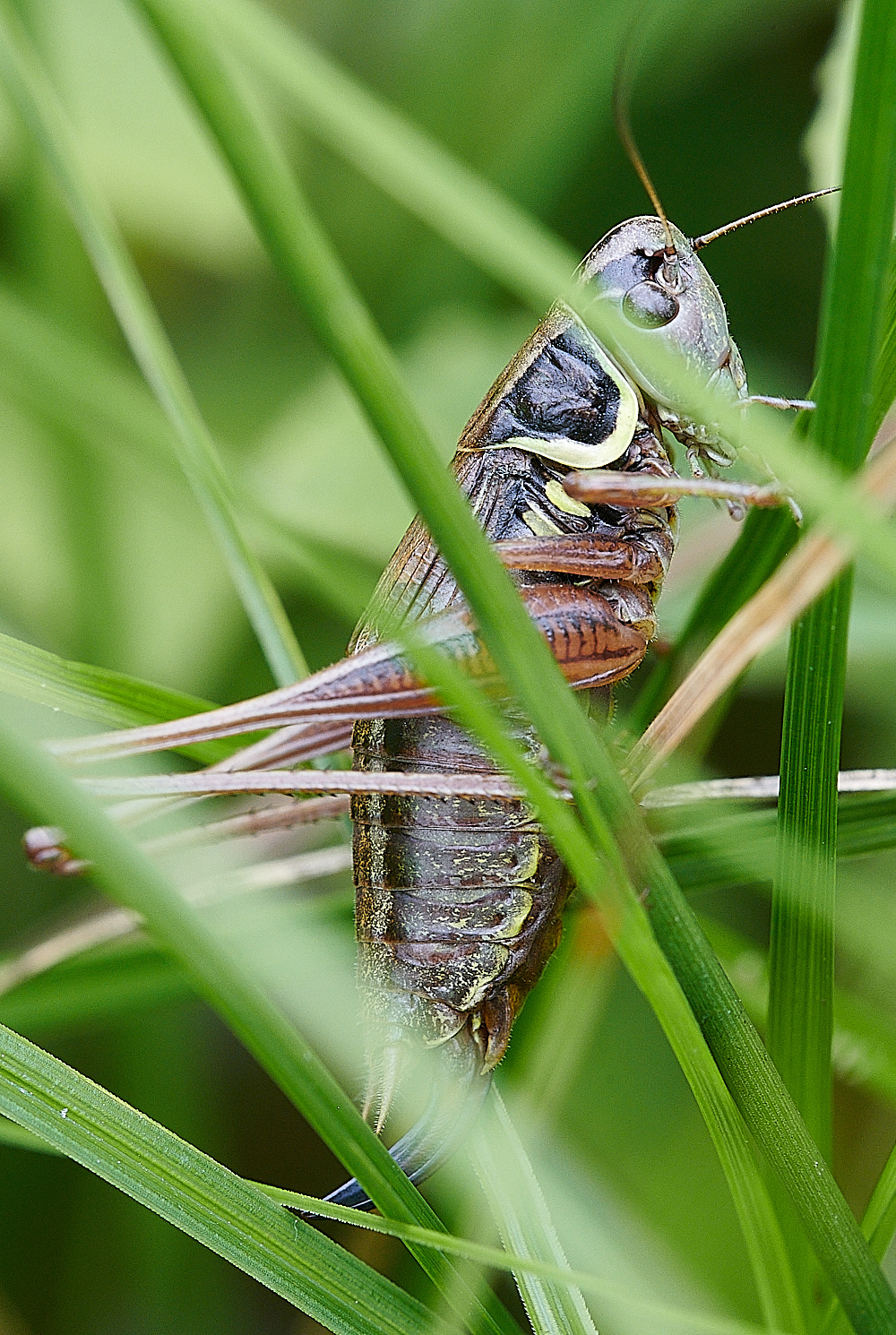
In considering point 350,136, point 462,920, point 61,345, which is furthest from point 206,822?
point 350,136

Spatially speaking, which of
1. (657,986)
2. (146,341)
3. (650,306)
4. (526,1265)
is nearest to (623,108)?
(650,306)

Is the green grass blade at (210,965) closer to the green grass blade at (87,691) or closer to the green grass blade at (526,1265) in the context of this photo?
the green grass blade at (526,1265)

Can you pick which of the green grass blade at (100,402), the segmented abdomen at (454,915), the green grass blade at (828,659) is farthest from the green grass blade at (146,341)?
the green grass blade at (828,659)

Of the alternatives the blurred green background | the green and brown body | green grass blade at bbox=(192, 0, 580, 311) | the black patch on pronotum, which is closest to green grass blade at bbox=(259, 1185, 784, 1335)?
the green and brown body

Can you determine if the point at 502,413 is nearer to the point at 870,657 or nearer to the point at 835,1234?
the point at 870,657

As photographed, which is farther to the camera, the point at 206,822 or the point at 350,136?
the point at 206,822

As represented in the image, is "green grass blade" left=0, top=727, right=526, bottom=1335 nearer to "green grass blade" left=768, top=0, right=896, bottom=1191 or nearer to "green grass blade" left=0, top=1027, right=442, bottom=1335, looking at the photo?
"green grass blade" left=0, top=1027, right=442, bottom=1335
